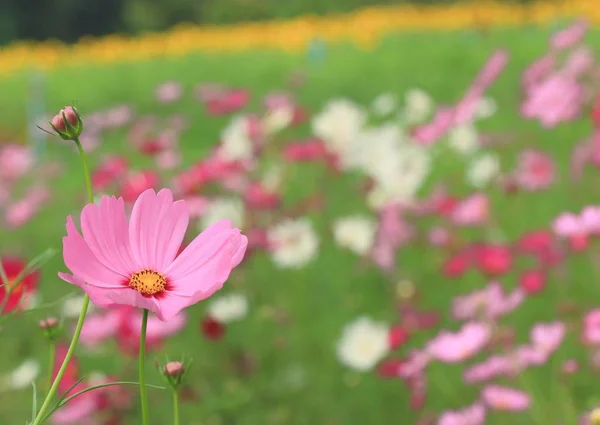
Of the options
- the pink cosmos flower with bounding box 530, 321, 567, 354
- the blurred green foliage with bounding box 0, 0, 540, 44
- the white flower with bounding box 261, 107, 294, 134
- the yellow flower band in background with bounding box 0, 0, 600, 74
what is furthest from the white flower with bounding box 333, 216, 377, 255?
the blurred green foliage with bounding box 0, 0, 540, 44

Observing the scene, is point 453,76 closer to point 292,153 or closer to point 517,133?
point 517,133

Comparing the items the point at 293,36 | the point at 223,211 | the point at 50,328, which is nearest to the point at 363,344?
the point at 223,211

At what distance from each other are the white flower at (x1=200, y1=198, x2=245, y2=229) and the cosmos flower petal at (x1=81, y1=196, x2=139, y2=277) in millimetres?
1523

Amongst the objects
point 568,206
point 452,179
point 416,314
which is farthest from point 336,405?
point 452,179

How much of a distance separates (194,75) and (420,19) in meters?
2.81

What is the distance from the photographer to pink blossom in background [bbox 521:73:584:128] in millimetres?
1625

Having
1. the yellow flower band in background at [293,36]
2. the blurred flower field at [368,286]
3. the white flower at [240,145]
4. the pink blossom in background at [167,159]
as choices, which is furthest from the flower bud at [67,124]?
the yellow flower band in background at [293,36]

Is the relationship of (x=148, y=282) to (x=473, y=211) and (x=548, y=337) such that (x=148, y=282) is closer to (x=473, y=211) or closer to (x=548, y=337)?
(x=548, y=337)

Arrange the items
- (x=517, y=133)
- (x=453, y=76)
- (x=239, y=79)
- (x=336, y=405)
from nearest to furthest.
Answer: (x=336, y=405) < (x=517, y=133) < (x=453, y=76) < (x=239, y=79)

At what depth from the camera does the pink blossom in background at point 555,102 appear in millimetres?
1625

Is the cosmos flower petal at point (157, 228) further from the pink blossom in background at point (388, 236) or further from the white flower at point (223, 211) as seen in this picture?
the pink blossom in background at point (388, 236)

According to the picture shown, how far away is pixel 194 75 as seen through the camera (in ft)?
20.6

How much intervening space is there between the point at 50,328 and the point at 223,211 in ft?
5.00

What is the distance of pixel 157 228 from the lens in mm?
453
